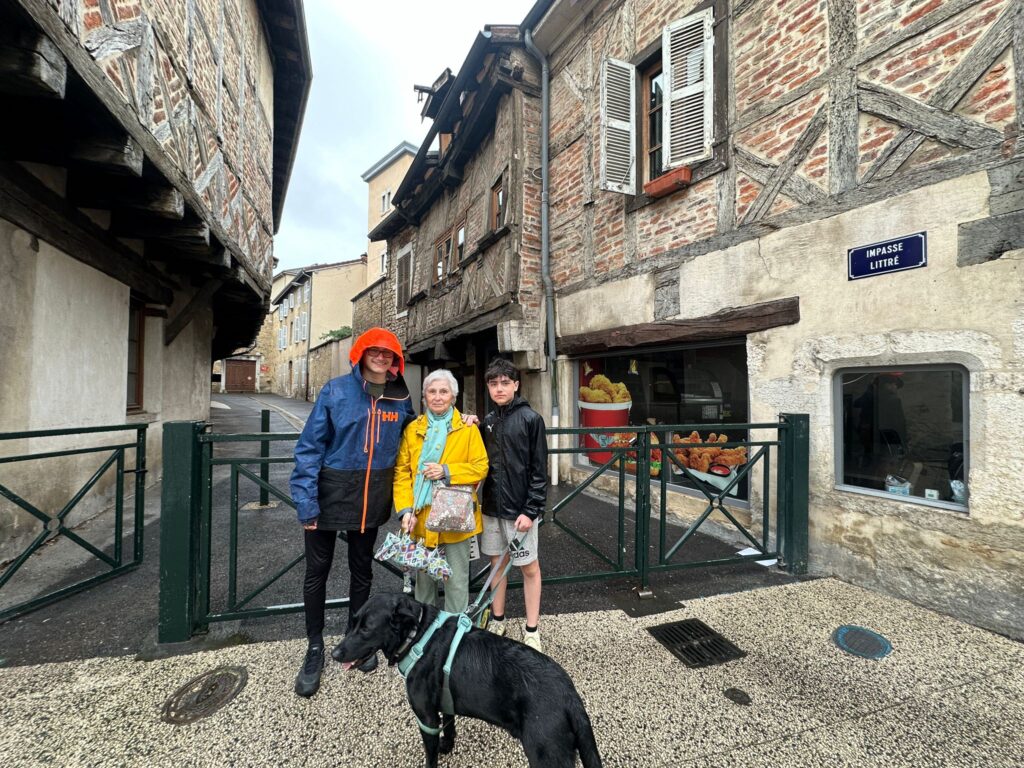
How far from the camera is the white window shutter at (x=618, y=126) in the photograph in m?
5.30

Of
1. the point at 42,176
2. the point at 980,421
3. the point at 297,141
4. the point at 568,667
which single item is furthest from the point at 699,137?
the point at 297,141

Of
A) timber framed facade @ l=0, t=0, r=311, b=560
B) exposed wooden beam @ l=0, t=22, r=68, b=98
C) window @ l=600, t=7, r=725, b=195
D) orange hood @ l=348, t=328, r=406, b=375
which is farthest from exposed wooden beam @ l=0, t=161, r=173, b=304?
window @ l=600, t=7, r=725, b=195

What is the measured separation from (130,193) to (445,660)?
4.94 metres

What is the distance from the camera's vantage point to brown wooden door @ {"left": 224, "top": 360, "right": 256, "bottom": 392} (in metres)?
33.9

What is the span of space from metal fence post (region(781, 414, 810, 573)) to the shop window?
0.55 meters

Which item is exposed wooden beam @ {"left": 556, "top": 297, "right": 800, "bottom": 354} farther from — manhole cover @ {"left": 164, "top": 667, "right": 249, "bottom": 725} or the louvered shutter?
manhole cover @ {"left": 164, "top": 667, "right": 249, "bottom": 725}

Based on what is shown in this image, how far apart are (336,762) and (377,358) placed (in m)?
1.80

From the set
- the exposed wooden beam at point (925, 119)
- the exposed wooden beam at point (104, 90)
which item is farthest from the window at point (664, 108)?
the exposed wooden beam at point (104, 90)

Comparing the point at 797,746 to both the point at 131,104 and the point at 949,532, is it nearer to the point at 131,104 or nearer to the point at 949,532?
the point at 949,532

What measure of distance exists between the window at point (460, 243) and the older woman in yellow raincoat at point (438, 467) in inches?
302

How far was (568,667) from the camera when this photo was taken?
2.38 meters

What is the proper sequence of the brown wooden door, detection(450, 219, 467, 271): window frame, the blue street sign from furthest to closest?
1. the brown wooden door
2. detection(450, 219, 467, 271): window frame
3. the blue street sign

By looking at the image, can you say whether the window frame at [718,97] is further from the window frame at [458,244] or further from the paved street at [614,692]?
the window frame at [458,244]

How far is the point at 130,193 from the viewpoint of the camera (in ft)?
13.2
